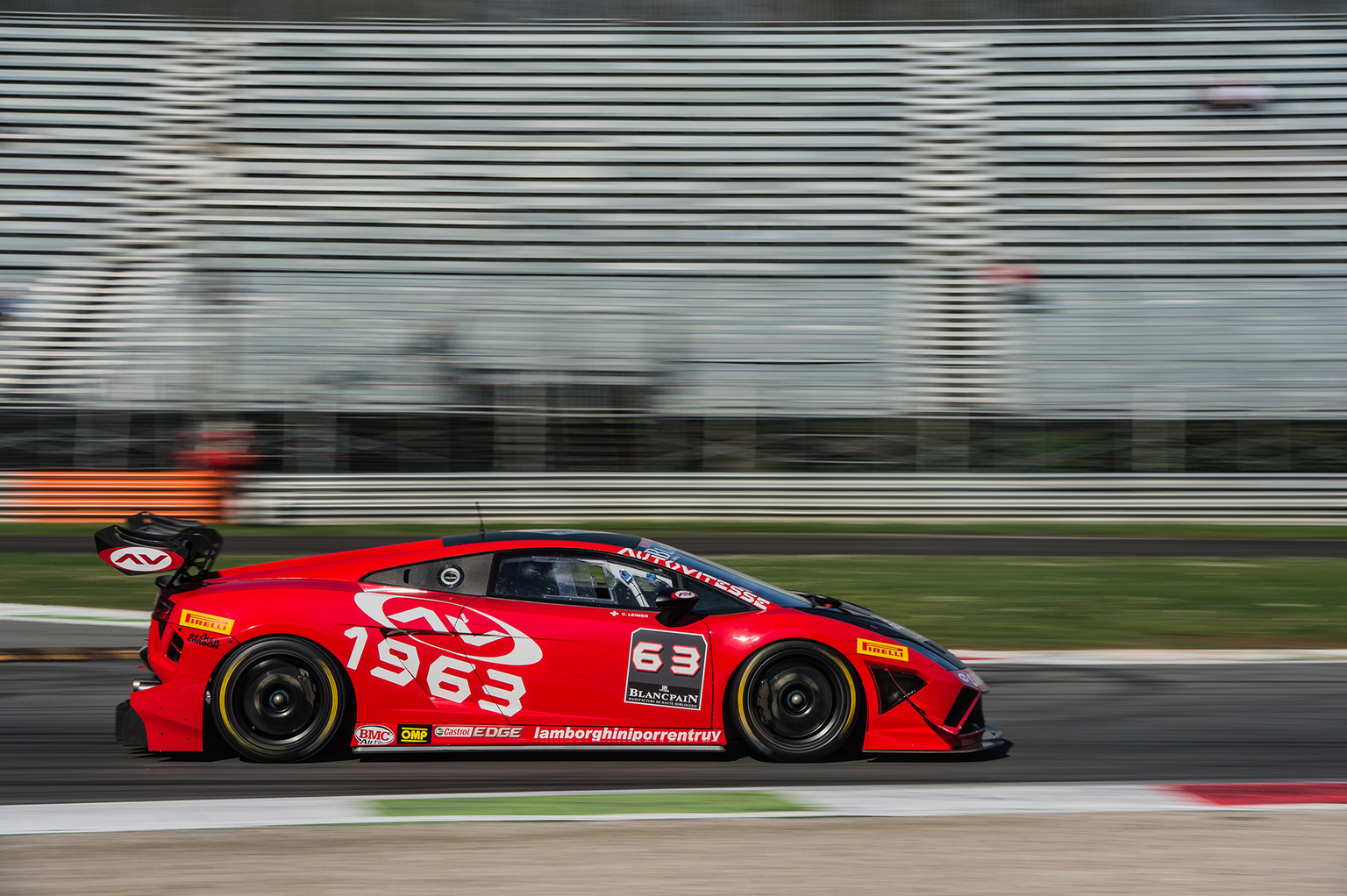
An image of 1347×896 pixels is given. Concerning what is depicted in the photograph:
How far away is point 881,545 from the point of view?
15.4m

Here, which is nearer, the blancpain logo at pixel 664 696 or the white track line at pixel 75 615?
the blancpain logo at pixel 664 696

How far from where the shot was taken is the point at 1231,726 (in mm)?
6496

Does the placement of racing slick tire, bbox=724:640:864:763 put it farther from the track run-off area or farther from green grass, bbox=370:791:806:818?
green grass, bbox=370:791:806:818

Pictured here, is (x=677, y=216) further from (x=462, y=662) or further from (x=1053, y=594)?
(x=462, y=662)

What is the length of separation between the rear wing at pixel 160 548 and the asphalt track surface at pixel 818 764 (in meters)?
0.83

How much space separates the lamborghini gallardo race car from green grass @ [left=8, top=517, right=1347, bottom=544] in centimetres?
1111

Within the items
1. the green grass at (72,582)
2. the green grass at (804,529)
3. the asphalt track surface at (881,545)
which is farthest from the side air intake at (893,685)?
the green grass at (804,529)

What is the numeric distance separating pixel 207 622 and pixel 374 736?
33.3 inches

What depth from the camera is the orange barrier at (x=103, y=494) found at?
58.2 ft

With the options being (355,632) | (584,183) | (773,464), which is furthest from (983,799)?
(584,183)

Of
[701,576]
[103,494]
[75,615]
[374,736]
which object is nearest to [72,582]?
[75,615]

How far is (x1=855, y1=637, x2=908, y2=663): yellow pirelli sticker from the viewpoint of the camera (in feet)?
18.0

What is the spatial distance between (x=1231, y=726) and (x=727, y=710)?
8.97ft

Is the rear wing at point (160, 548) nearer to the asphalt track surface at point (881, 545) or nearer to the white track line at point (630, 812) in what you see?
the white track line at point (630, 812)
